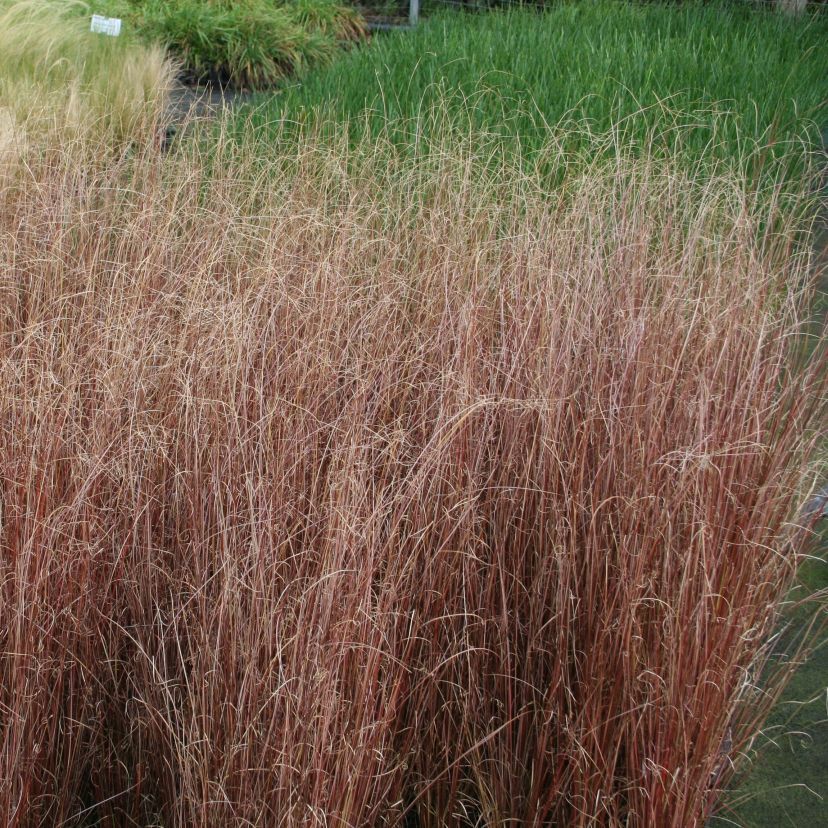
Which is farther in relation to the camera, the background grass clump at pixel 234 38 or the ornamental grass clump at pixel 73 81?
the background grass clump at pixel 234 38

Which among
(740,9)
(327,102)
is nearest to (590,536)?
(327,102)

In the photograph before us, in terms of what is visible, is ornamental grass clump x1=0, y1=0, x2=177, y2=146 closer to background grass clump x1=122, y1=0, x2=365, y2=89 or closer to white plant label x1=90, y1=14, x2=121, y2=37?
white plant label x1=90, y1=14, x2=121, y2=37

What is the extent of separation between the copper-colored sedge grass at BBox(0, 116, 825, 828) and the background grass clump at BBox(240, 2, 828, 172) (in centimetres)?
183

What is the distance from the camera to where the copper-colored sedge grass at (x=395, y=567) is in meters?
1.78

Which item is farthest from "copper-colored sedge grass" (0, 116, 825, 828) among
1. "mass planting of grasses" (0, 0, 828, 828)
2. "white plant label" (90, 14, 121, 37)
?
"white plant label" (90, 14, 121, 37)

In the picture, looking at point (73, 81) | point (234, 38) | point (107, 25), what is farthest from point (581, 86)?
point (234, 38)

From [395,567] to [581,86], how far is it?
3744mm

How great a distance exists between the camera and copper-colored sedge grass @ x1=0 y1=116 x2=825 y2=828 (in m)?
1.78

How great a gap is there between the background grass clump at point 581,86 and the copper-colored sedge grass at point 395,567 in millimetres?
1833

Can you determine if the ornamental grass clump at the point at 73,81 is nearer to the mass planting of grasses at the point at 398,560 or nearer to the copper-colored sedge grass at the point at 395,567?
the mass planting of grasses at the point at 398,560

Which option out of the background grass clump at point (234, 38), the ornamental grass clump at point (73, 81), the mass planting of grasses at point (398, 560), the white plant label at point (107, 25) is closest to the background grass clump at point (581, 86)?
the ornamental grass clump at point (73, 81)

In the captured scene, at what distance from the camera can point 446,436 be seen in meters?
2.06

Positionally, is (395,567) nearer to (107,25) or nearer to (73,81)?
(73,81)

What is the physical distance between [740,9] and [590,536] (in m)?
7.75
